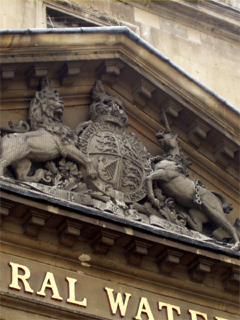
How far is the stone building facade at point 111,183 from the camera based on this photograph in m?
12.1

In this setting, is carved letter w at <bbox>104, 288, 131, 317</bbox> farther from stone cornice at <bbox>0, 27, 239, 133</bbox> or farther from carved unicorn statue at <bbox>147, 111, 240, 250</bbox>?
stone cornice at <bbox>0, 27, 239, 133</bbox>

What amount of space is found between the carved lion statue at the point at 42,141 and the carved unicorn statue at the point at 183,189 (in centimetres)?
133

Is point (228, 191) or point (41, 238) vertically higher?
point (228, 191)

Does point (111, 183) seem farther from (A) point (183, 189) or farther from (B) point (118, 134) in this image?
(A) point (183, 189)

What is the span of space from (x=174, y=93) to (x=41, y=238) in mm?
3932

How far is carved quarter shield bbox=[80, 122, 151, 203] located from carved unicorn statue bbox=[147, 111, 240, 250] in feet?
0.72

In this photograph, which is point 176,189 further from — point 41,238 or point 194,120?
point 41,238

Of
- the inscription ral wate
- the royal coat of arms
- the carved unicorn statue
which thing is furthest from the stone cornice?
the inscription ral wate

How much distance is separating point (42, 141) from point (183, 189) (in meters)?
2.51

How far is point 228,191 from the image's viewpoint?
15.2m

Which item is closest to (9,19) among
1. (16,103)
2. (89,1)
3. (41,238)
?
(89,1)

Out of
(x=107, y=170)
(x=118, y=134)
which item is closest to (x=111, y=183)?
(x=107, y=170)

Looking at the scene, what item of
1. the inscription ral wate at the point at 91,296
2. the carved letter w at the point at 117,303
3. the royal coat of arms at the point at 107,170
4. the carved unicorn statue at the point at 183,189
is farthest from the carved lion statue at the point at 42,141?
the carved letter w at the point at 117,303

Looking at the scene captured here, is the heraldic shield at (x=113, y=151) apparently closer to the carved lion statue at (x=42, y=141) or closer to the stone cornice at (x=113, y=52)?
the carved lion statue at (x=42, y=141)
